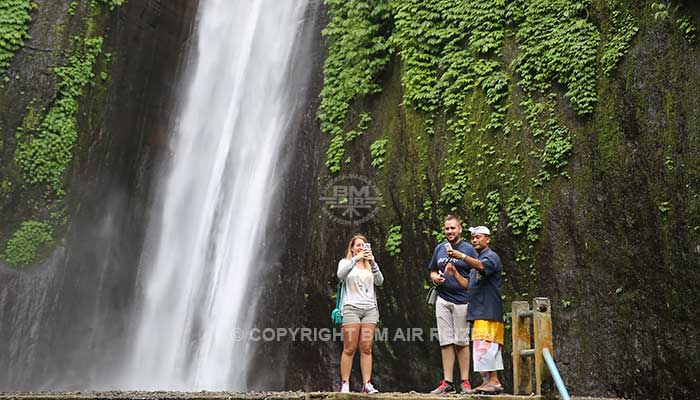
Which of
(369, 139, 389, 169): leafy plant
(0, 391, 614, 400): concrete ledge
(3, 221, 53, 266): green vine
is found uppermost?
(369, 139, 389, 169): leafy plant

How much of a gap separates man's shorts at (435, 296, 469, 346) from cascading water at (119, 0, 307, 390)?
563cm

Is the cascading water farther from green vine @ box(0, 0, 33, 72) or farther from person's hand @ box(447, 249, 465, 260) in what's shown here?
person's hand @ box(447, 249, 465, 260)

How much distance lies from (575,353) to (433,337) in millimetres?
2174

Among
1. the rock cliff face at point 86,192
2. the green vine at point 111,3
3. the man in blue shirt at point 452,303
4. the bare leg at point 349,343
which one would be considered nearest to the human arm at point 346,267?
the bare leg at point 349,343

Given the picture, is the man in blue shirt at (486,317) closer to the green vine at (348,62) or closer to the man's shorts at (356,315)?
the man's shorts at (356,315)

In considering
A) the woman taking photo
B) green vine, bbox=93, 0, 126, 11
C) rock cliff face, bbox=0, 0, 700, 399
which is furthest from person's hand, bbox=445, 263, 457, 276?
green vine, bbox=93, 0, 126, 11

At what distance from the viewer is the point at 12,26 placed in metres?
13.7

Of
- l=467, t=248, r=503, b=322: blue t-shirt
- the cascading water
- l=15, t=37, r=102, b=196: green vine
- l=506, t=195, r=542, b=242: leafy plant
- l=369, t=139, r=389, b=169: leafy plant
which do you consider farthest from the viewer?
l=15, t=37, r=102, b=196: green vine

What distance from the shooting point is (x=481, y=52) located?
10117 millimetres

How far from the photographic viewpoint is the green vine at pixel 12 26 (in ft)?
44.4

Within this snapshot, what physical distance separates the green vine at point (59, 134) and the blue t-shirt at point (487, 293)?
967 cm

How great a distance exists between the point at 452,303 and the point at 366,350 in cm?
90

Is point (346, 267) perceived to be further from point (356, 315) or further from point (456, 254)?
point (456, 254)

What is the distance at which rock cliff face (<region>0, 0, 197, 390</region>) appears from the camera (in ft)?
42.1
